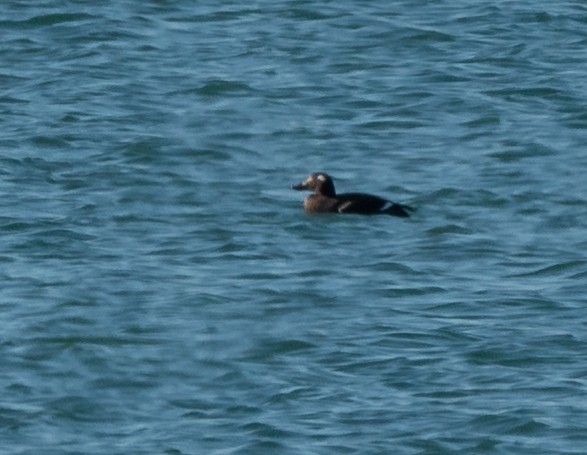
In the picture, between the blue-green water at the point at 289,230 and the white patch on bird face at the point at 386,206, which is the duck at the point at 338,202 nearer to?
the white patch on bird face at the point at 386,206

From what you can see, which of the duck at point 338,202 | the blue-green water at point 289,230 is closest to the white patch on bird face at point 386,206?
the duck at point 338,202

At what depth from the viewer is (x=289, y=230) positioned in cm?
1577

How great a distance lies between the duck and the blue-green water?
114 millimetres

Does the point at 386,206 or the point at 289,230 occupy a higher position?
the point at 386,206

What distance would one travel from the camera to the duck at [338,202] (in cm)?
1582

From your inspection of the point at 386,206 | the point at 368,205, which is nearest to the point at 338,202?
the point at 368,205

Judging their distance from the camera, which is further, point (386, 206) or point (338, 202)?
point (338, 202)

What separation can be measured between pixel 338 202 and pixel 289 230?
50 centimetres

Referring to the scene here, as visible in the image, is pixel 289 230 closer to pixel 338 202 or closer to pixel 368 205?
pixel 338 202

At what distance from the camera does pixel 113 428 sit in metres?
11.4

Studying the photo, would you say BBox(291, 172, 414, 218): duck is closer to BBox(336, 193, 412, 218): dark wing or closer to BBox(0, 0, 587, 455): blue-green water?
BBox(336, 193, 412, 218): dark wing

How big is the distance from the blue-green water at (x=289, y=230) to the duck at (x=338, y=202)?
11cm

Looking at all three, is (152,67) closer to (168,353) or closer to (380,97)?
(380,97)

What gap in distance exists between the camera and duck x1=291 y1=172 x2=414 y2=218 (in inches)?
623
